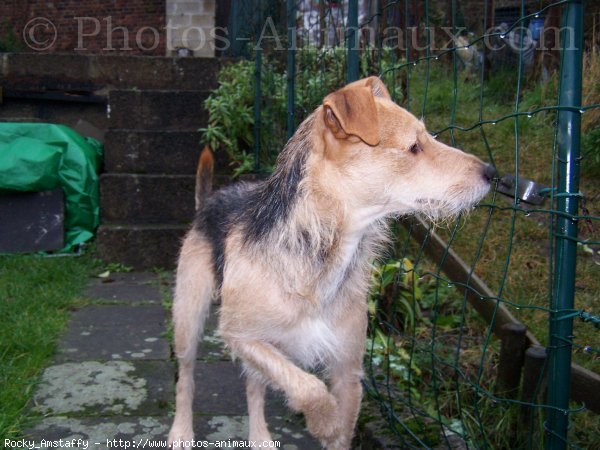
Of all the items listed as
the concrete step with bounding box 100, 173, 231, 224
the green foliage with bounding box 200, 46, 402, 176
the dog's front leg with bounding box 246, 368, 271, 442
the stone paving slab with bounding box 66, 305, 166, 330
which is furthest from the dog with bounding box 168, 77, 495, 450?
the concrete step with bounding box 100, 173, 231, 224

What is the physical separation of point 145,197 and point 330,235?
3914mm

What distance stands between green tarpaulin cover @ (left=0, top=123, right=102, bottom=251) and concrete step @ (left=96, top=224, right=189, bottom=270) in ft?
1.48

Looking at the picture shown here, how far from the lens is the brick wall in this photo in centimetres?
1495

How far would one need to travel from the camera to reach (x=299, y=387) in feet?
7.39

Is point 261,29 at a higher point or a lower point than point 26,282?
higher

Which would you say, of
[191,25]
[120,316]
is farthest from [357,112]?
[191,25]

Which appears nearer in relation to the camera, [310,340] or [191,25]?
[310,340]

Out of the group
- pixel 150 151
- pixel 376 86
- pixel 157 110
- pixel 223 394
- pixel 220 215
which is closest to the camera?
pixel 376 86

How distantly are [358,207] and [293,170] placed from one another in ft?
0.96

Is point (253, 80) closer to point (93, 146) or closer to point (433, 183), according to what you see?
point (93, 146)

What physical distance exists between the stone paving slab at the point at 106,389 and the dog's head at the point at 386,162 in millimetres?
1680

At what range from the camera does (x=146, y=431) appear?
305cm

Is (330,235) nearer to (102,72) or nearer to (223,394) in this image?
(223,394)

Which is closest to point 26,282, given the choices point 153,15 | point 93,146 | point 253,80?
point 93,146
